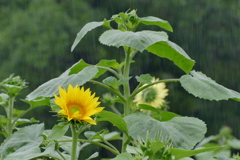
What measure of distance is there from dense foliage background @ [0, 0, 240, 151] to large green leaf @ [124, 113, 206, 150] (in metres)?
6.53

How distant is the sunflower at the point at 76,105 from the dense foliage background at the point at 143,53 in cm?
662

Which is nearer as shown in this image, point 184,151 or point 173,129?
point 184,151

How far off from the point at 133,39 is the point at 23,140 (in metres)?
0.24

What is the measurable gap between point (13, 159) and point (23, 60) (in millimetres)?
7381

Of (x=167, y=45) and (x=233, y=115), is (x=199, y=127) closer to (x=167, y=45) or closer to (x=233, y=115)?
(x=167, y=45)

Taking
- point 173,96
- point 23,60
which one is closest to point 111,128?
point 173,96

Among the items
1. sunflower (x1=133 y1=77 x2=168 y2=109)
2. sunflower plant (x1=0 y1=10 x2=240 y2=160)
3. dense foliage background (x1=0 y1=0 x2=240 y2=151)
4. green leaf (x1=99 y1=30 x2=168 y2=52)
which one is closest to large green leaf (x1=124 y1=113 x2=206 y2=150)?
sunflower plant (x1=0 y1=10 x2=240 y2=160)

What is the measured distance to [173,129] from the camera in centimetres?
82

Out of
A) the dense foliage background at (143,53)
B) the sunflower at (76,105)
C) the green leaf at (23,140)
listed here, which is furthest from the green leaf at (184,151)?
the dense foliage background at (143,53)

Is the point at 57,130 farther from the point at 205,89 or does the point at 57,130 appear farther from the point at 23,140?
the point at 205,89

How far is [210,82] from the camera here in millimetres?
907

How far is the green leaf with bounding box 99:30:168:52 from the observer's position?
859 millimetres

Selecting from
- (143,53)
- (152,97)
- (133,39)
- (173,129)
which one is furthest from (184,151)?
(143,53)

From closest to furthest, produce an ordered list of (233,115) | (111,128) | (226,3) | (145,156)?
(145,156) < (111,128) < (233,115) < (226,3)
